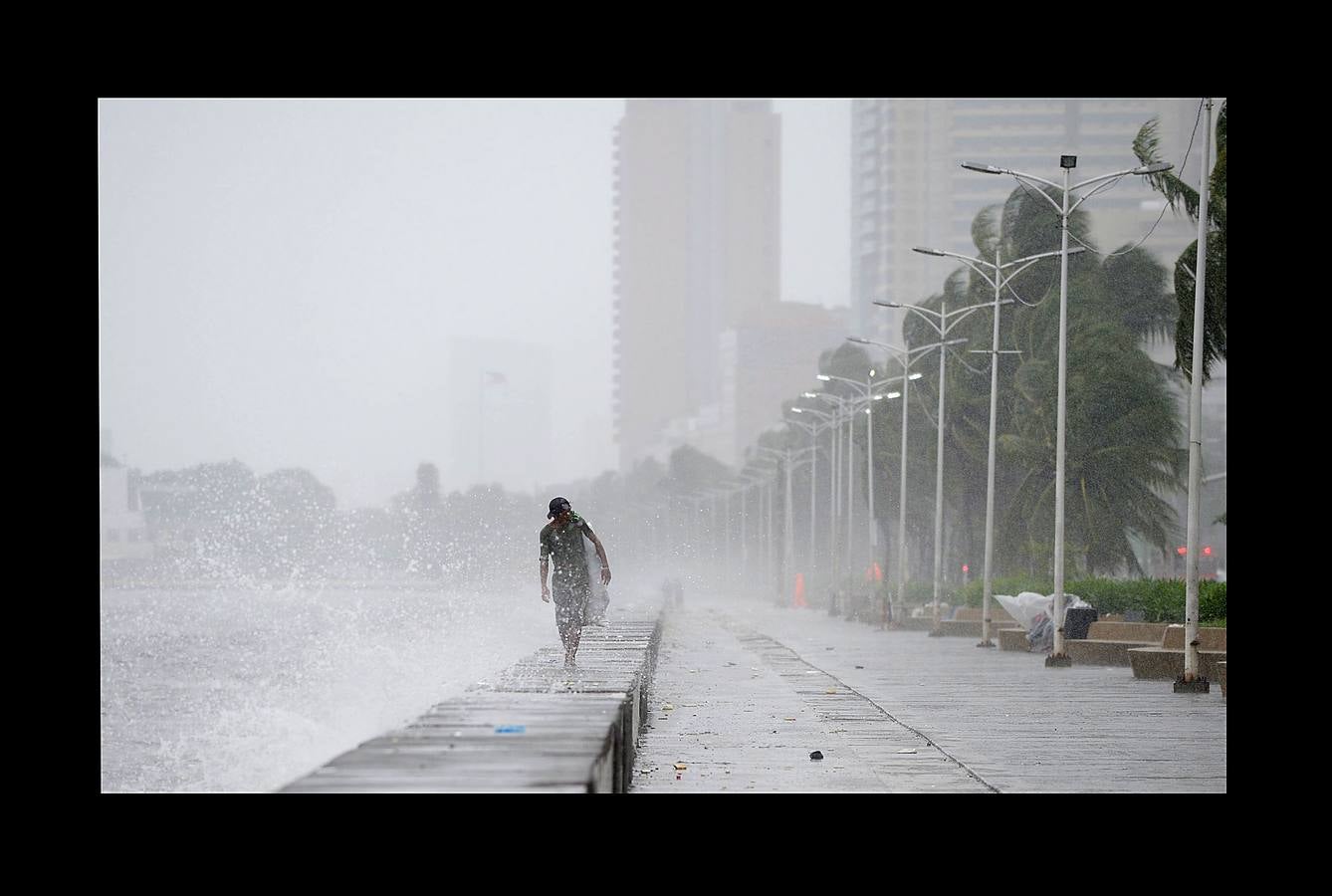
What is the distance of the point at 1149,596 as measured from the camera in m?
40.8

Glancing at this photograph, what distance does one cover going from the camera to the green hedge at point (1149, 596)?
31.7m

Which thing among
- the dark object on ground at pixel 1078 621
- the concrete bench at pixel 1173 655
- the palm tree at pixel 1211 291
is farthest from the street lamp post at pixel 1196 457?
the dark object on ground at pixel 1078 621

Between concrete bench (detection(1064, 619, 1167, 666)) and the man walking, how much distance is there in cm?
Result: 1434

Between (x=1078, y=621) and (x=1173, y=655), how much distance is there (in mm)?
7930

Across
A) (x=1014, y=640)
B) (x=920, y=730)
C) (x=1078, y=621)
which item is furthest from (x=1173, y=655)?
(x=1014, y=640)

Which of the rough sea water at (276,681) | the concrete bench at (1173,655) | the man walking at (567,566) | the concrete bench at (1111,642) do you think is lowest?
the rough sea water at (276,681)

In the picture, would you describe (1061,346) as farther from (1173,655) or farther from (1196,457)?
(1173,655)

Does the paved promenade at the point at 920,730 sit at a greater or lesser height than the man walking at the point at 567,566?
lesser

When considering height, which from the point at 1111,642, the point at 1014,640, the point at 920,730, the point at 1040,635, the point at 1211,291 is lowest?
the point at 1014,640

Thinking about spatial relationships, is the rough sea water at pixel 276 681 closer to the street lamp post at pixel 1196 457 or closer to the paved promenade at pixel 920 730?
the paved promenade at pixel 920 730

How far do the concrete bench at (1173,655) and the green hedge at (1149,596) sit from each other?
1718 millimetres
